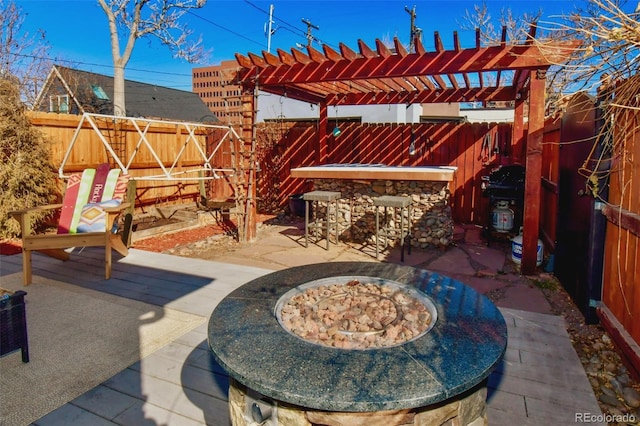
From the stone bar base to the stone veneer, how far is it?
4162 mm

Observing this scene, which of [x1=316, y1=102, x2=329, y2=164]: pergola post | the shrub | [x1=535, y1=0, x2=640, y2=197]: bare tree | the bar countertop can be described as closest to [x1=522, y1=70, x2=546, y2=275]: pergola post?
the bar countertop

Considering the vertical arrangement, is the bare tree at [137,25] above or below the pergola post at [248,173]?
above

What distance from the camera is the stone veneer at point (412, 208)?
5.49 meters

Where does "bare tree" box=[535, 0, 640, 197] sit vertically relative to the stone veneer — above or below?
above

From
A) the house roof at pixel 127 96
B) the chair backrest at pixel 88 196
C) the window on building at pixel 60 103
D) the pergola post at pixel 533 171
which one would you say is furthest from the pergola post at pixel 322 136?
the window on building at pixel 60 103

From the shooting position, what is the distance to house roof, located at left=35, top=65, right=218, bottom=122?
1509cm

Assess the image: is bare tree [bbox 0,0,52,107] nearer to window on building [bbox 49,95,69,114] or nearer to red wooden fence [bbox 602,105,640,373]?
window on building [bbox 49,95,69,114]

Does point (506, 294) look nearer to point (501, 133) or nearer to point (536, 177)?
point (536, 177)

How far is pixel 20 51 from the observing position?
Result: 538 inches

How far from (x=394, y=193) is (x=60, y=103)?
1472 centimetres

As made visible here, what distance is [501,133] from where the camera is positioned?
23.6ft

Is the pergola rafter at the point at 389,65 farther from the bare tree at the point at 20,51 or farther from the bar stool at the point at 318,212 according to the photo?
the bare tree at the point at 20,51

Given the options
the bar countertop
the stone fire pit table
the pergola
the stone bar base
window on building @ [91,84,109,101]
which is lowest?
the stone bar base

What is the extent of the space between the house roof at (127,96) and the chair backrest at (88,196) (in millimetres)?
9871
